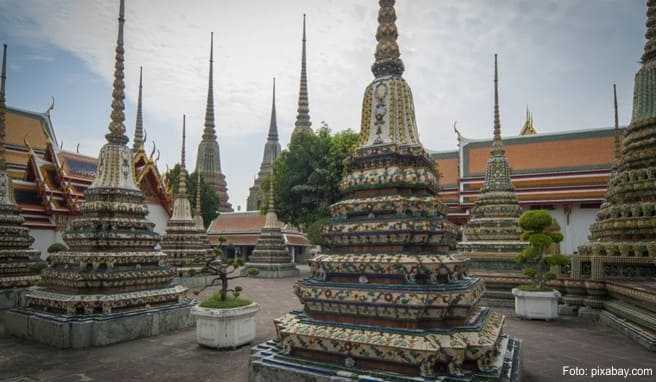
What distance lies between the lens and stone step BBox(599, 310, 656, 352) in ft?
27.6

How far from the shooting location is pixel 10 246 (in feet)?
40.6

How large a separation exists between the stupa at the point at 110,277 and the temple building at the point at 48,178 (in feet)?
39.9

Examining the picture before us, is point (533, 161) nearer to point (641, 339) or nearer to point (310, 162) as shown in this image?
point (310, 162)

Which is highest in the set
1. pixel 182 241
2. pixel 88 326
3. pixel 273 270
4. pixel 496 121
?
pixel 496 121

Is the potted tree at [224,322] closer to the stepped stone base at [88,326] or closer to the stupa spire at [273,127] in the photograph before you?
the stepped stone base at [88,326]

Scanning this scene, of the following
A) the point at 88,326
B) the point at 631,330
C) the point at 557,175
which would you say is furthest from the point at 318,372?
the point at 557,175

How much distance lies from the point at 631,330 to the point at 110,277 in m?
12.0

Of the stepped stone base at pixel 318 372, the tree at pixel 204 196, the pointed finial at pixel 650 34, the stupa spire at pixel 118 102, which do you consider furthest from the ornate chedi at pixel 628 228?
the tree at pixel 204 196

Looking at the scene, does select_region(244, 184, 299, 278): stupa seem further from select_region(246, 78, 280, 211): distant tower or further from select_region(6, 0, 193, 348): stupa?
select_region(246, 78, 280, 211): distant tower

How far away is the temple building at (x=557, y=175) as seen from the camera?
2667cm

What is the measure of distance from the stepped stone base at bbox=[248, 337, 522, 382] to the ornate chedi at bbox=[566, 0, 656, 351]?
7.02 metres

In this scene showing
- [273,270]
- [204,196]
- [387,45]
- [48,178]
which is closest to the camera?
[387,45]

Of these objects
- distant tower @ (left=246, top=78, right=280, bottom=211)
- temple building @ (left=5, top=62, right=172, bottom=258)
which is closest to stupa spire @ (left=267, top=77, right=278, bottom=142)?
distant tower @ (left=246, top=78, right=280, bottom=211)

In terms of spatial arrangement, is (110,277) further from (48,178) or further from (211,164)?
(211,164)
